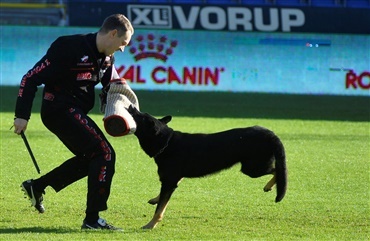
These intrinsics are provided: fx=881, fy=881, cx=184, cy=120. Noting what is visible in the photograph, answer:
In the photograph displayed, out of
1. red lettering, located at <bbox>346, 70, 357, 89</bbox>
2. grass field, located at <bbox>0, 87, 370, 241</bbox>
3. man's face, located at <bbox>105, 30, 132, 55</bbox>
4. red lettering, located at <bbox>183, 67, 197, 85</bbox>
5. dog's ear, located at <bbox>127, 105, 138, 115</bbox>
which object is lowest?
red lettering, located at <bbox>346, 70, 357, 89</bbox>

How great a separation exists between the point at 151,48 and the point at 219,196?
12.8m

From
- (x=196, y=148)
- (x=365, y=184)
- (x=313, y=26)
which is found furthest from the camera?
(x=313, y=26)

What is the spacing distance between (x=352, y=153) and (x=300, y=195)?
3.37 m

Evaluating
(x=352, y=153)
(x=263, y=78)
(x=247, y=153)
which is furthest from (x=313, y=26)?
(x=247, y=153)

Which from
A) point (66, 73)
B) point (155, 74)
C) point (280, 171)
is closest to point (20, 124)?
point (66, 73)

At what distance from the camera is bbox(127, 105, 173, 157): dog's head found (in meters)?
6.61

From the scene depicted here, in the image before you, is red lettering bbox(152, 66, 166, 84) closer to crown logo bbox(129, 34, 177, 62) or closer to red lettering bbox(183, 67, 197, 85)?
crown logo bbox(129, 34, 177, 62)

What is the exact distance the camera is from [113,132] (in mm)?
6305

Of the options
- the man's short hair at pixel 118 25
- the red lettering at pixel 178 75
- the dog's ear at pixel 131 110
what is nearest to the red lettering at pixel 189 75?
the red lettering at pixel 178 75

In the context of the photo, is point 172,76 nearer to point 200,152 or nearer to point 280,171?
point 280,171

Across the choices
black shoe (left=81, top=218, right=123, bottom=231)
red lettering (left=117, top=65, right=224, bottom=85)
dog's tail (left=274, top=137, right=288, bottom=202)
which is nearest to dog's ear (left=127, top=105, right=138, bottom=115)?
black shoe (left=81, top=218, right=123, bottom=231)

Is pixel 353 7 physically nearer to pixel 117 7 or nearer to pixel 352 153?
pixel 117 7

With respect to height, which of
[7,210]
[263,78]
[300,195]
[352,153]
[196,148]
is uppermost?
[196,148]

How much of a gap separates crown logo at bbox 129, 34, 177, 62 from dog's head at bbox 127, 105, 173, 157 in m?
14.1
